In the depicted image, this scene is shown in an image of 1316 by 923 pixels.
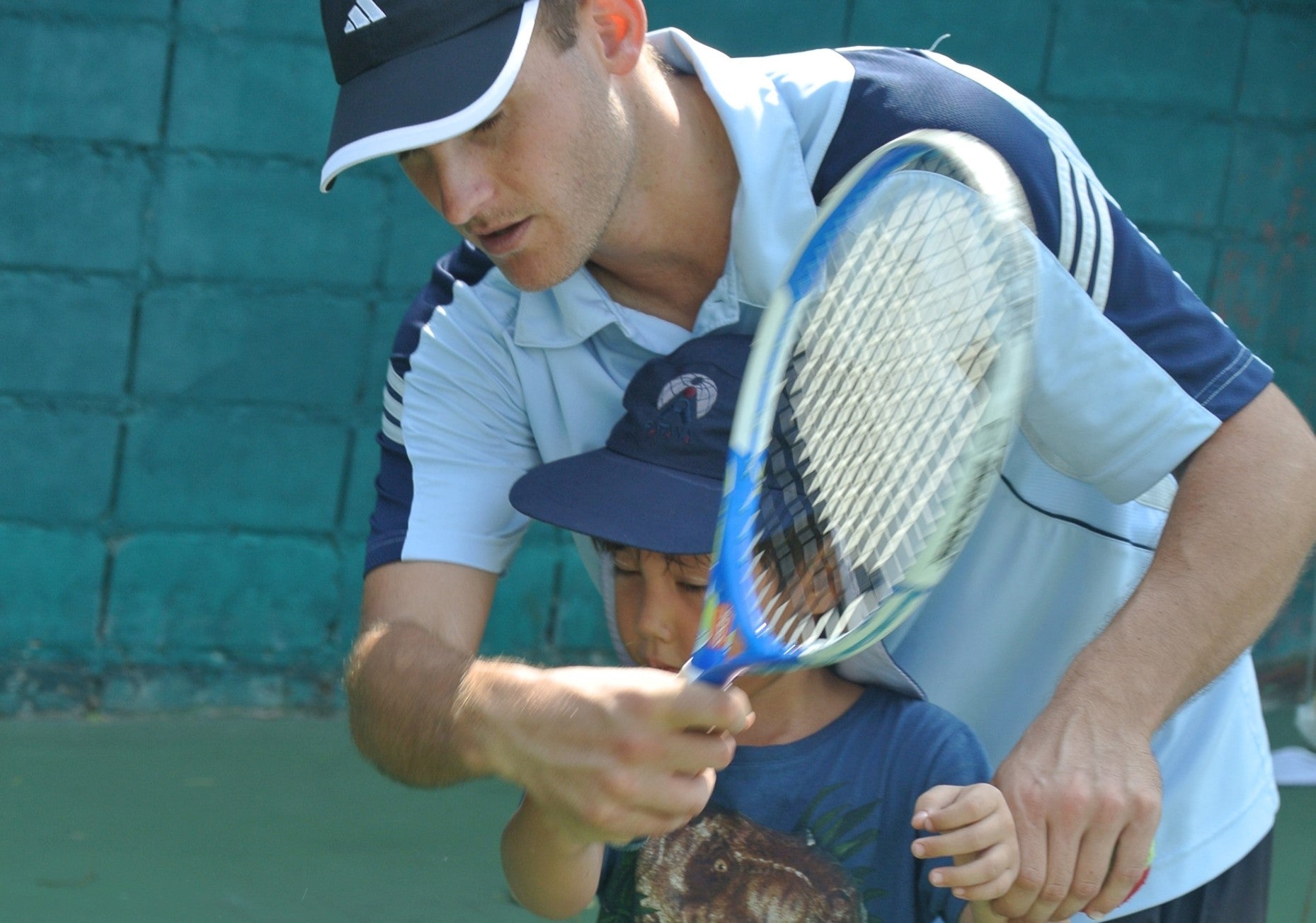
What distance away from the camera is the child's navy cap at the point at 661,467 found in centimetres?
185

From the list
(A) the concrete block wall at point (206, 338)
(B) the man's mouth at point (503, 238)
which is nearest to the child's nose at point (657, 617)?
(B) the man's mouth at point (503, 238)

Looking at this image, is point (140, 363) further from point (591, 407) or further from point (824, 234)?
point (824, 234)

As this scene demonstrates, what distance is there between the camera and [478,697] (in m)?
1.50

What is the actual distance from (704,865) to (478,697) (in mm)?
585

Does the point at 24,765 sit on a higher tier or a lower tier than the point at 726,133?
lower

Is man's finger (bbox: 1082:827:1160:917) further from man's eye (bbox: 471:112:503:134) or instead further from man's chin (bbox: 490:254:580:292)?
man's eye (bbox: 471:112:503:134)

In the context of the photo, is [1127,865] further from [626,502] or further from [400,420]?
[400,420]

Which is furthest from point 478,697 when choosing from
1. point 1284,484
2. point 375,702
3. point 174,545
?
point 174,545

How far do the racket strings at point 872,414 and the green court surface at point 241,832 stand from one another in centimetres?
146

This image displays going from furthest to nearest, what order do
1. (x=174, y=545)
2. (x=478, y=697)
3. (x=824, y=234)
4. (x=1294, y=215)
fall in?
(x=1294, y=215)
(x=174, y=545)
(x=824, y=234)
(x=478, y=697)

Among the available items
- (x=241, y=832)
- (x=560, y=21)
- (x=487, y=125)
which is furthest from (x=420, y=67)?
(x=241, y=832)

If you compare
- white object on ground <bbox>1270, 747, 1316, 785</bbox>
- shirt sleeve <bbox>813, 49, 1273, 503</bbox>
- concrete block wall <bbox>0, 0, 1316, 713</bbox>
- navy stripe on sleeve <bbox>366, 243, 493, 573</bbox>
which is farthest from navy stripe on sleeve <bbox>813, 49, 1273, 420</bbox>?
white object on ground <bbox>1270, 747, 1316, 785</bbox>

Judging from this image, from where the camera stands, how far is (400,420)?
6.88ft

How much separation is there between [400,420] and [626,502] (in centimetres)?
38
